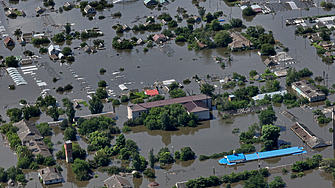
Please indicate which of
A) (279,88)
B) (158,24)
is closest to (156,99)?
(279,88)

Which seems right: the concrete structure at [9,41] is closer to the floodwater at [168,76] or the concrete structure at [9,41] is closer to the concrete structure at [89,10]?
the floodwater at [168,76]

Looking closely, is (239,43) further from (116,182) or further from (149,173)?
(116,182)

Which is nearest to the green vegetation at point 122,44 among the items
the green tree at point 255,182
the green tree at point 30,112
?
the green tree at point 30,112

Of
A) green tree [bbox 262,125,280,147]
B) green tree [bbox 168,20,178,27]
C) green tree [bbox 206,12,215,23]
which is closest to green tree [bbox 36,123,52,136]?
green tree [bbox 262,125,280,147]

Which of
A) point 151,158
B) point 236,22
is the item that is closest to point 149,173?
point 151,158

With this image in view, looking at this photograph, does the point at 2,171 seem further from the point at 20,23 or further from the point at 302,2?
the point at 302,2

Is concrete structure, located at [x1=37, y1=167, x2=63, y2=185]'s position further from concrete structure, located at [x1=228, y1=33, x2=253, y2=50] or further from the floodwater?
concrete structure, located at [x1=228, y1=33, x2=253, y2=50]
